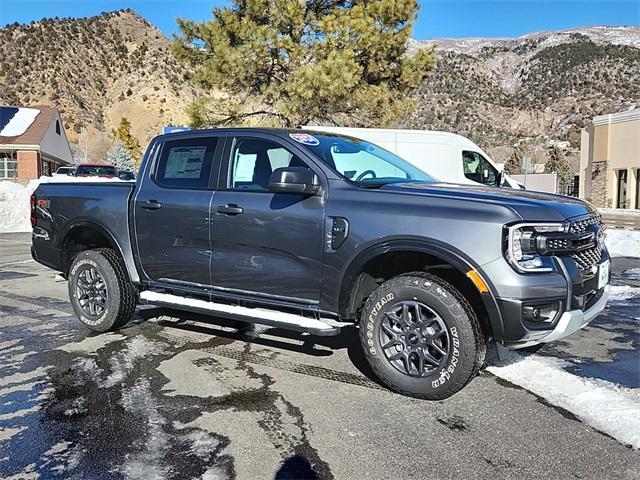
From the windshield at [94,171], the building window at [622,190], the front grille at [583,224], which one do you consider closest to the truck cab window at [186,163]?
the front grille at [583,224]

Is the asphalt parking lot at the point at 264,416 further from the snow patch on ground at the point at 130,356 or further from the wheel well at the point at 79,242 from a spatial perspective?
the wheel well at the point at 79,242

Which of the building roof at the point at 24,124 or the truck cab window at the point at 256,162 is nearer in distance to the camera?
the truck cab window at the point at 256,162

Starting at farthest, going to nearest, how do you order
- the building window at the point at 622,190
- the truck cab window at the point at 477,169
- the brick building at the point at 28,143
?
1. the brick building at the point at 28,143
2. the building window at the point at 622,190
3. the truck cab window at the point at 477,169

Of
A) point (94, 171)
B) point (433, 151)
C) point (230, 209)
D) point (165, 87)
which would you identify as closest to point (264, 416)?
point (230, 209)


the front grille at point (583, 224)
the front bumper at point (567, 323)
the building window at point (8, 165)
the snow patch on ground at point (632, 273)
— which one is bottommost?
the snow patch on ground at point (632, 273)

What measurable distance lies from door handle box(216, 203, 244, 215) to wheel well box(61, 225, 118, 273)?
5.63 ft

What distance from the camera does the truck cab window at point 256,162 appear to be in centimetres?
483

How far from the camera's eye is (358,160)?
500cm

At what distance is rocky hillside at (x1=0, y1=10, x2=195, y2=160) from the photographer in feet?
248

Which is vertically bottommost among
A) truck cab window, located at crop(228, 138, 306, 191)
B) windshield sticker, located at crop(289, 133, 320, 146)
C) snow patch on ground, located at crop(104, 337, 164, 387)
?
snow patch on ground, located at crop(104, 337, 164, 387)

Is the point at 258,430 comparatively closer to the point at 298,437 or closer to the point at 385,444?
the point at 298,437

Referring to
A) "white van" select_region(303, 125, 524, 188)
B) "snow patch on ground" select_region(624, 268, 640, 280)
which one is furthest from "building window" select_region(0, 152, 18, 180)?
"snow patch on ground" select_region(624, 268, 640, 280)

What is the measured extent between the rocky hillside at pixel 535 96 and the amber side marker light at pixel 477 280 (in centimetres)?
7915

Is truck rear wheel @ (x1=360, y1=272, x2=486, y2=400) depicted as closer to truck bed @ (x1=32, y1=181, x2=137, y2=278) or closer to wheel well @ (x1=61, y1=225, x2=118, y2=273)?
truck bed @ (x1=32, y1=181, x2=137, y2=278)
